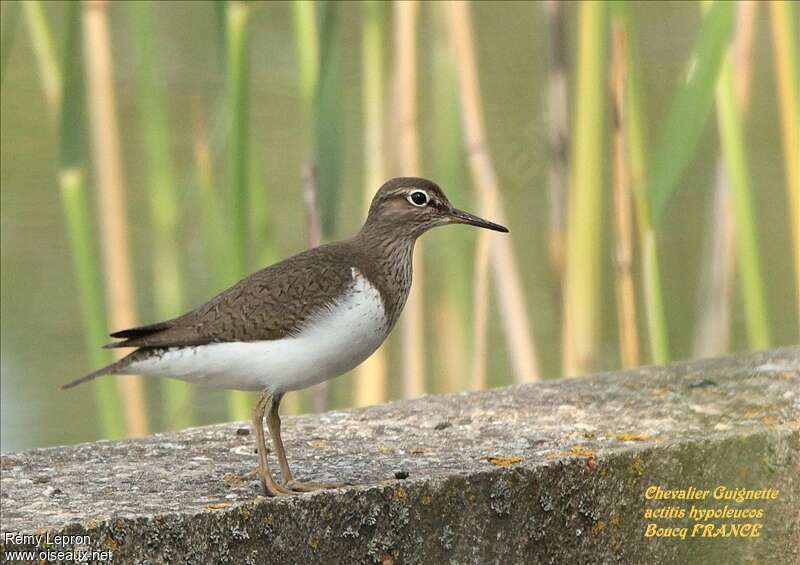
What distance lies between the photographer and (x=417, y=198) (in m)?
3.58

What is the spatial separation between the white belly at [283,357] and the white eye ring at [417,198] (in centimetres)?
57

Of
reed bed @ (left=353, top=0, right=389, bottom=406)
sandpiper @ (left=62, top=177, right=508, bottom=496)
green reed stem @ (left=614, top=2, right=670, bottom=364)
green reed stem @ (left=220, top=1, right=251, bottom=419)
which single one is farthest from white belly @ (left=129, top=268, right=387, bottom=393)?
reed bed @ (left=353, top=0, right=389, bottom=406)

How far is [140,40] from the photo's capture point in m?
3.99

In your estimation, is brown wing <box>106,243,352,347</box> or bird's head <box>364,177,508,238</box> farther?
bird's head <box>364,177,508,238</box>

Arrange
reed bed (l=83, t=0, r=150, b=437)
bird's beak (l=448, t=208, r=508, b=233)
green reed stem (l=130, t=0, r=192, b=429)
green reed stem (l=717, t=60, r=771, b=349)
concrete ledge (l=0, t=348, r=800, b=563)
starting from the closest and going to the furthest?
concrete ledge (l=0, t=348, r=800, b=563)
bird's beak (l=448, t=208, r=508, b=233)
green reed stem (l=717, t=60, r=771, b=349)
green reed stem (l=130, t=0, r=192, b=429)
reed bed (l=83, t=0, r=150, b=437)

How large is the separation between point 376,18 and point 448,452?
1.67m

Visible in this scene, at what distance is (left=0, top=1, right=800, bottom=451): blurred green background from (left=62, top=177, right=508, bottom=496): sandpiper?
0.60 m

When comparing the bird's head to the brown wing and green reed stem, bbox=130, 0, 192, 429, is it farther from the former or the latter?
green reed stem, bbox=130, 0, 192, 429

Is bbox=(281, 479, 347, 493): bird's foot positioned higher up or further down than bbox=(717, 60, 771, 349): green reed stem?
further down

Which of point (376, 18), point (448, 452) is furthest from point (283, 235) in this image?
point (448, 452)

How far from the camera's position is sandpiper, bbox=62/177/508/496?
3.03m

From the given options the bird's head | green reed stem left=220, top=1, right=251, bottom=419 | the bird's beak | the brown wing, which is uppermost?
green reed stem left=220, top=1, right=251, bottom=419

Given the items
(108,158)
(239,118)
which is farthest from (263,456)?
(108,158)

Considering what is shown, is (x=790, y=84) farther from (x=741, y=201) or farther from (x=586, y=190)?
(x=586, y=190)
